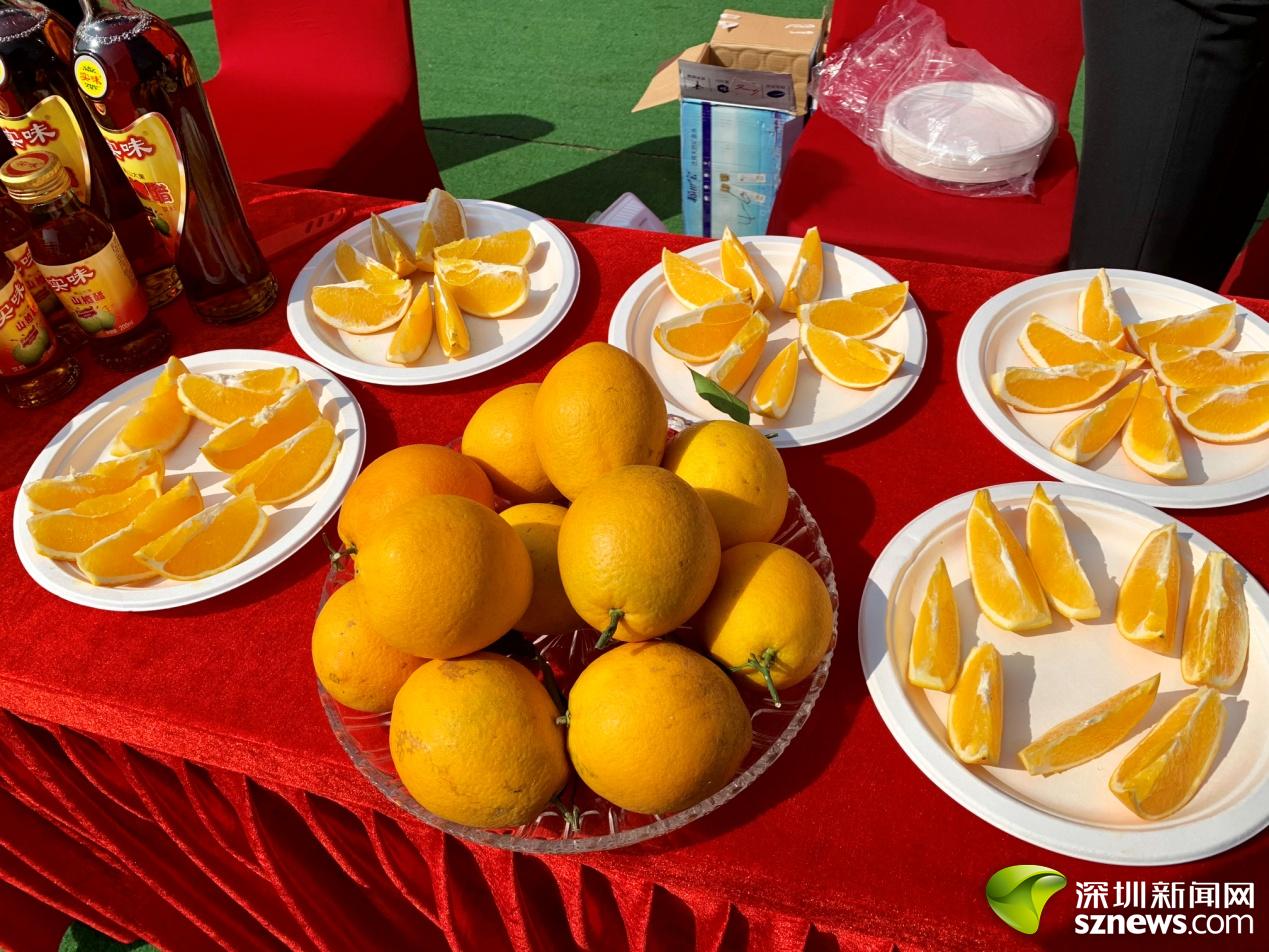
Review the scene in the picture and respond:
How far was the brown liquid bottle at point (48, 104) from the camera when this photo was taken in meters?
1.11

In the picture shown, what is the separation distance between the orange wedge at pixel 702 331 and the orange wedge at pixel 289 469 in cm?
45

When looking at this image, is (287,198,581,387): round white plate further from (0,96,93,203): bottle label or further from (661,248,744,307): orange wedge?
(0,96,93,203): bottle label

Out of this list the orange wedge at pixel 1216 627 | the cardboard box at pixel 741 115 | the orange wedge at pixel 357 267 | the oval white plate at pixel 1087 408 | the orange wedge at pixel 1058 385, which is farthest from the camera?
the cardboard box at pixel 741 115

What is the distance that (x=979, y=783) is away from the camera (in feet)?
2.48

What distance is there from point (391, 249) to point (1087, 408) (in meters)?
0.99

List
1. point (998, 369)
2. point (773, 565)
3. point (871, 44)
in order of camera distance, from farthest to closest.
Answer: point (871, 44), point (998, 369), point (773, 565)

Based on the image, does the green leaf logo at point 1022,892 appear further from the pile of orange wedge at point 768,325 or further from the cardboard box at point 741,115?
the cardboard box at point 741,115

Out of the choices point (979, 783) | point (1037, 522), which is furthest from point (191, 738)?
point (1037, 522)

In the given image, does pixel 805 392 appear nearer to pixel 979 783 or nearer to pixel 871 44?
pixel 979 783

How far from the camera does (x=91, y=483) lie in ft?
3.49

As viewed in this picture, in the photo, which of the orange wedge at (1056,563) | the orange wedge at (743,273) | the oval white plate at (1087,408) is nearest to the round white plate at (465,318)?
the orange wedge at (743,273)

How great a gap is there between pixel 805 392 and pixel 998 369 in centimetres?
25

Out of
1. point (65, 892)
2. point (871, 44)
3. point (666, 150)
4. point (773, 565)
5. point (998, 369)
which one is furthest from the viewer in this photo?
point (666, 150)

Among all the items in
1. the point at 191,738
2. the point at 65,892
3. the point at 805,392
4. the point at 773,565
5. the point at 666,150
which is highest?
the point at 773,565
